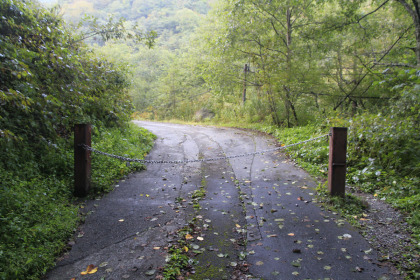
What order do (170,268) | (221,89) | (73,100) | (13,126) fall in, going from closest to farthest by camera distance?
(170,268) < (13,126) < (73,100) < (221,89)

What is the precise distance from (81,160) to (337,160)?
4.59 meters

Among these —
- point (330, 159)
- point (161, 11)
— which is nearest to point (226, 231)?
point (330, 159)

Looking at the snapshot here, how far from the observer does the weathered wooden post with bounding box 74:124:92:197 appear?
5.20m

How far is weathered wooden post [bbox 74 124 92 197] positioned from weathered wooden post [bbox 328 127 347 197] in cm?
442

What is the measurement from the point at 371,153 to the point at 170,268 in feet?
17.8

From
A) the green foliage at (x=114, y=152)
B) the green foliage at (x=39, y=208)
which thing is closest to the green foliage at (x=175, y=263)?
the green foliage at (x=39, y=208)

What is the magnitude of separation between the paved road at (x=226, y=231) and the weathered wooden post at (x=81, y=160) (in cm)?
43

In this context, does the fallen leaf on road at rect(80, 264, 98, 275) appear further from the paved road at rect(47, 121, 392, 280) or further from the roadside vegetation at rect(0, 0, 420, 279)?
the roadside vegetation at rect(0, 0, 420, 279)

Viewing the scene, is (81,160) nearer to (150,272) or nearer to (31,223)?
(31,223)

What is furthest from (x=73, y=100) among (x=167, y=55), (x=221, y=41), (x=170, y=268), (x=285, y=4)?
(x=167, y=55)

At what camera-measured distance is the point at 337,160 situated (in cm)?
495

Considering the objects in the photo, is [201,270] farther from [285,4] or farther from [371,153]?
[285,4]

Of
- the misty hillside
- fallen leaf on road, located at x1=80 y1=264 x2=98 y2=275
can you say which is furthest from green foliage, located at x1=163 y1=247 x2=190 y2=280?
Result: the misty hillside

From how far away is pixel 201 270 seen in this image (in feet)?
10.5
